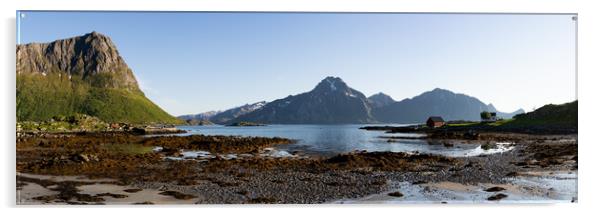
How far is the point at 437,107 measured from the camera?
850 cm

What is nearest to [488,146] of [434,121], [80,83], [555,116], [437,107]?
[434,121]

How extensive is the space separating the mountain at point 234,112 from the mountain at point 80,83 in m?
1.14

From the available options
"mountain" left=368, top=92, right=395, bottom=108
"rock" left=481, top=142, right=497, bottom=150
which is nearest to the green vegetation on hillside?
"mountain" left=368, top=92, right=395, bottom=108

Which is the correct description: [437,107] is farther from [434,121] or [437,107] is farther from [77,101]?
[77,101]

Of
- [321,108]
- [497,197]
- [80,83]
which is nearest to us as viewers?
[497,197]

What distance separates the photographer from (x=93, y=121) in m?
10.8

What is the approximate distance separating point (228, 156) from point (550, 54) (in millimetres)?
10472

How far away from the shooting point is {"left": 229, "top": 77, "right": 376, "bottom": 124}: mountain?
29.2 ft

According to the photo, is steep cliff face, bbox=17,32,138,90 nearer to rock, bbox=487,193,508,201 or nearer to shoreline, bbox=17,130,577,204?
shoreline, bbox=17,130,577,204

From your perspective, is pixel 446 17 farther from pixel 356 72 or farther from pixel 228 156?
pixel 228 156

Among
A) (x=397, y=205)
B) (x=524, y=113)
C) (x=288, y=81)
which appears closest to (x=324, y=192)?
(x=397, y=205)

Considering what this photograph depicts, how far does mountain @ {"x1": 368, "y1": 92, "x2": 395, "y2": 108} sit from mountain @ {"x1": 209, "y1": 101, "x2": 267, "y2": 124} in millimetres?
2805

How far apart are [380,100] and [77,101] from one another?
790cm

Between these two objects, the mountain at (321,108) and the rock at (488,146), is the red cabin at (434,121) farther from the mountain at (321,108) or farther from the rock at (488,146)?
the rock at (488,146)
